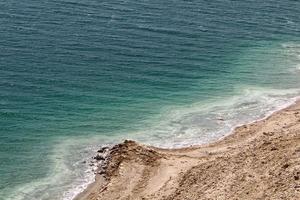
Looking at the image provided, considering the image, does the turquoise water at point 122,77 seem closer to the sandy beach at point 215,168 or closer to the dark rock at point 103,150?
the dark rock at point 103,150

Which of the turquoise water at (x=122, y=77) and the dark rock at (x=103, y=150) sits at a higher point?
the turquoise water at (x=122, y=77)

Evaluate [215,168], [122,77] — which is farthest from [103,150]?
[122,77]

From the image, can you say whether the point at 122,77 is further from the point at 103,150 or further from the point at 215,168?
the point at 215,168

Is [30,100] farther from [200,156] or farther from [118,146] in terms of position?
[200,156]

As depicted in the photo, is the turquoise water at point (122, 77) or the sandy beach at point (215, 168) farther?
the turquoise water at point (122, 77)

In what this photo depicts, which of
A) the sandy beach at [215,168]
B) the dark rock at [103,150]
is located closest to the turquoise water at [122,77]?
the dark rock at [103,150]
